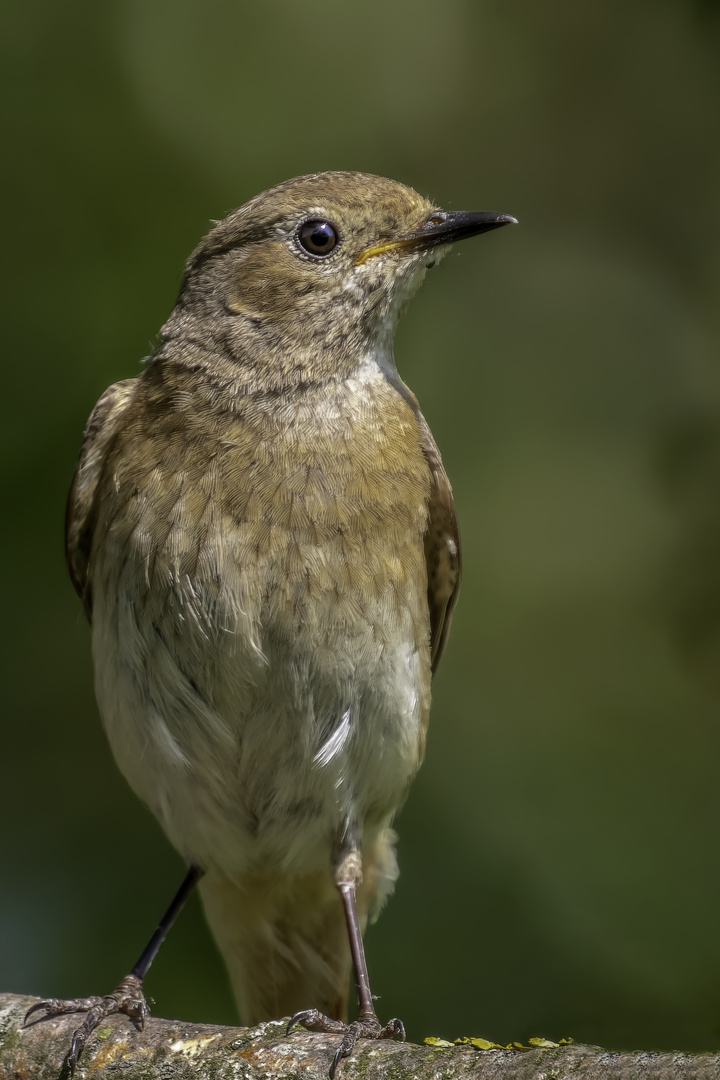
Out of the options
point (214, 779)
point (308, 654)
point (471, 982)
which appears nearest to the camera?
point (308, 654)

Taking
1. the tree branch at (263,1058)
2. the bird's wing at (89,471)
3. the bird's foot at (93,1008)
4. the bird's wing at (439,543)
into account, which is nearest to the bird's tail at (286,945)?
the bird's foot at (93,1008)

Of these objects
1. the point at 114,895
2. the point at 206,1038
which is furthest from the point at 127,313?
the point at 206,1038

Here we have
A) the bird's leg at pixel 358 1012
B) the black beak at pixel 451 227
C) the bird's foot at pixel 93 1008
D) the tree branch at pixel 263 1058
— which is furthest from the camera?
the black beak at pixel 451 227

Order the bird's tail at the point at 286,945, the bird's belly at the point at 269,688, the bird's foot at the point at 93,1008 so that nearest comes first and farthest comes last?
the bird's foot at the point at 93,1008 < the bird's belly at the point at 269,688 < the bird's tail at the point at 286,945

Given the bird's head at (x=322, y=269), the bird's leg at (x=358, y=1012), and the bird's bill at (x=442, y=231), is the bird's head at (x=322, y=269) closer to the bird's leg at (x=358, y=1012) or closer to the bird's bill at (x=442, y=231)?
the bird's bill at (x=442, y=231)

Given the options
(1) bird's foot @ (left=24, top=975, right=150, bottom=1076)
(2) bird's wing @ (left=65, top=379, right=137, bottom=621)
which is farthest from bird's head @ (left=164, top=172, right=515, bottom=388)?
(1) bird's foot @ (left=24, top=975, right=150, bottom=1076)

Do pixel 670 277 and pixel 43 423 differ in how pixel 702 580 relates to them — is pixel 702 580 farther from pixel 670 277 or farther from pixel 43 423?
pixel 43 423
